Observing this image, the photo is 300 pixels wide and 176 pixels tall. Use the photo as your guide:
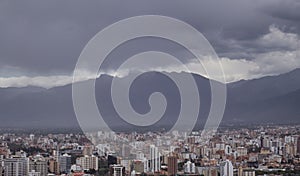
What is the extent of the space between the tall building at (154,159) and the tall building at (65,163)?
935 mm

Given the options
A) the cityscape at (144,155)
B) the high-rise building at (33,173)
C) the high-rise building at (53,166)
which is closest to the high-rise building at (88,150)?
the cityscape at (144,155)

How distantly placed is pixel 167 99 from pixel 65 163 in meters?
2.33

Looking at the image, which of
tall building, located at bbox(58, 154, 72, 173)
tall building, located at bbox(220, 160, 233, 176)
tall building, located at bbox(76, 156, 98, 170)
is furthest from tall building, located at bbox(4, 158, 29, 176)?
tall building, located at bbox(220, 160, 233, 176)

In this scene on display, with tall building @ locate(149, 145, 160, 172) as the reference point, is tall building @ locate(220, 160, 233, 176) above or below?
below

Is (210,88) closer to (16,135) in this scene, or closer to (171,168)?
(171,168)

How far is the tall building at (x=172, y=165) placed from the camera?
203 inches

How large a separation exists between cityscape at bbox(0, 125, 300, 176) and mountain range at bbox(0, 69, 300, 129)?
32cm

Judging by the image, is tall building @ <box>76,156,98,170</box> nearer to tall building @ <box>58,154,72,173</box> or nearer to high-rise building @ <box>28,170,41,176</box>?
tall building @ <box>58,154,72,173</box>

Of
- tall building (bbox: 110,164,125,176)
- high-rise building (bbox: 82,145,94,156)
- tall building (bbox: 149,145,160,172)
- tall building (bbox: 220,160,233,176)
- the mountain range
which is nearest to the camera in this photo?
the mountain range

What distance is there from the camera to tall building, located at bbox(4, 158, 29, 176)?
5.14 metres

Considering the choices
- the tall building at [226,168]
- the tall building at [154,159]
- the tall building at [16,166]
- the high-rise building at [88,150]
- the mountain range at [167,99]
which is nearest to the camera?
the mountain range at [167,99]

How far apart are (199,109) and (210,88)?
454 mm

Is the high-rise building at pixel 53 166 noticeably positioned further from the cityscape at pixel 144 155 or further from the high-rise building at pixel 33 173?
the high-rise building at pixel 33 173

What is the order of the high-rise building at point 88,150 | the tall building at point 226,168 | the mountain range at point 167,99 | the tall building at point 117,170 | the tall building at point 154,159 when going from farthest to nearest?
the high-rise building at point 88,150 < the tall building at point 226,168 < the tall building at point 154,159 < the tall building at point 117,170 < the mountain range at point 167,99
